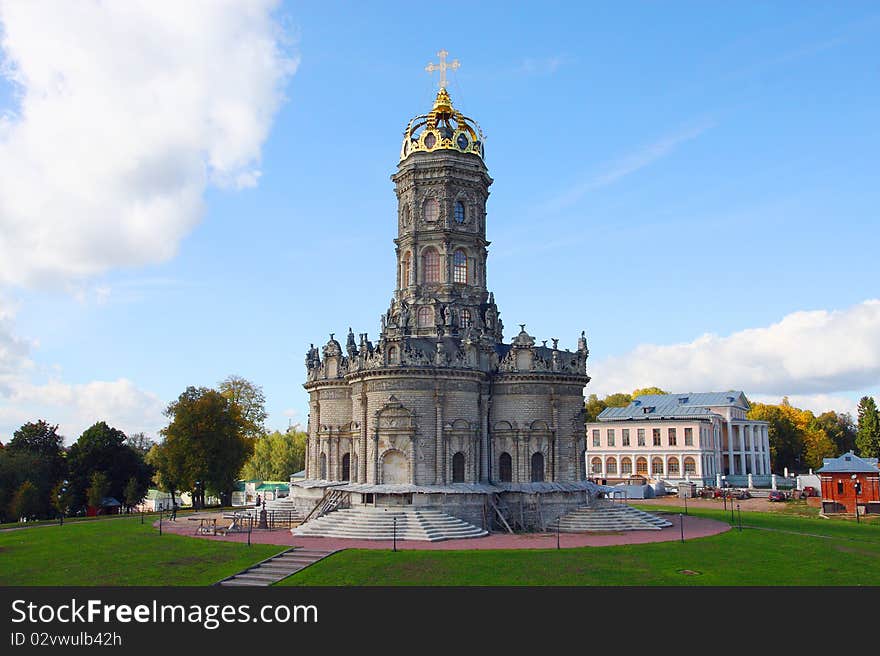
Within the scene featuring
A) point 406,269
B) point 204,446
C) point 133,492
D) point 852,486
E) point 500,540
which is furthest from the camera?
point 133,492

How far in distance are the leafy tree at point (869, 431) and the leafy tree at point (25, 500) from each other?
8506 cm

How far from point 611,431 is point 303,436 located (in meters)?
36.1

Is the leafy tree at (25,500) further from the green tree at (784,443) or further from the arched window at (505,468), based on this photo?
the green tree at (784,443)

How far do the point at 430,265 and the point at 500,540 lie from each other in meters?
20.4

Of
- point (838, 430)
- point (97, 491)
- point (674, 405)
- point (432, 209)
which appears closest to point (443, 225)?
point (432, 209)

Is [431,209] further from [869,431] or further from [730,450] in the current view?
[869,431]

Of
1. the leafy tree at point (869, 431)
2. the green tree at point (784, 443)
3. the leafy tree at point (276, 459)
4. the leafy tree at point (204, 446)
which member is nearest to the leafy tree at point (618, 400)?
the green tree at point (784, 443)

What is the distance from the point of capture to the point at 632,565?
31328mm

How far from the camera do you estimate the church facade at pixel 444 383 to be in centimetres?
4441

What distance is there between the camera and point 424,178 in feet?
173

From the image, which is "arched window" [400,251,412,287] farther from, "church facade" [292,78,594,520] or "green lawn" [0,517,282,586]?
"green lawn" [0,517,282,586]

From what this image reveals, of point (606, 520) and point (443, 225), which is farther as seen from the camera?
point (443, 225)
